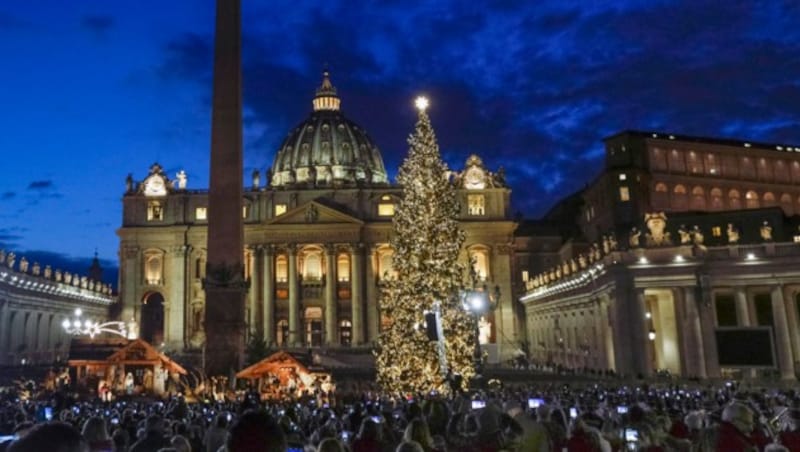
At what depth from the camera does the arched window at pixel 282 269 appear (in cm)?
8150

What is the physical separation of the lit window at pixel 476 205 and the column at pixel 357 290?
1471 centimetres

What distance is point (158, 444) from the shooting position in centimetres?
600

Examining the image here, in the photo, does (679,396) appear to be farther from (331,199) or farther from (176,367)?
(331,199)

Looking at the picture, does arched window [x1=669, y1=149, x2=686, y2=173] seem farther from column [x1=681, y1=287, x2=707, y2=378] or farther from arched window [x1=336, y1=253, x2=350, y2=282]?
arched window [x1=336, y1=253, x2=350, y2=282]

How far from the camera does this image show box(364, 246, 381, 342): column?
7838 cm

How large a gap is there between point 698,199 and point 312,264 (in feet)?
149

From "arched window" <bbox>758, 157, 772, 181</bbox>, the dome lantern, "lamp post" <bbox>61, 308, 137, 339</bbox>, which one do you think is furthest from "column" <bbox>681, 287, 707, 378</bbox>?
the dome lantern

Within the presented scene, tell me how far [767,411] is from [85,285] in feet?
241

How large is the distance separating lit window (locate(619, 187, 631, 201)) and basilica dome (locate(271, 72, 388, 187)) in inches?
1760

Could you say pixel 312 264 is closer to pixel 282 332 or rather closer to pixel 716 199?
pixel 282 332

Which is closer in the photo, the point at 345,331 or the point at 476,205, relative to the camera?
the point at 345,331

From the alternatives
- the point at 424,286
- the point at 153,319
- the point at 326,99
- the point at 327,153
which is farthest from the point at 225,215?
the point at 326,99

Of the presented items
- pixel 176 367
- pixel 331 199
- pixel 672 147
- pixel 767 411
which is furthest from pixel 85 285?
pixel 767 411

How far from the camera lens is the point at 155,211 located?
84.2m
